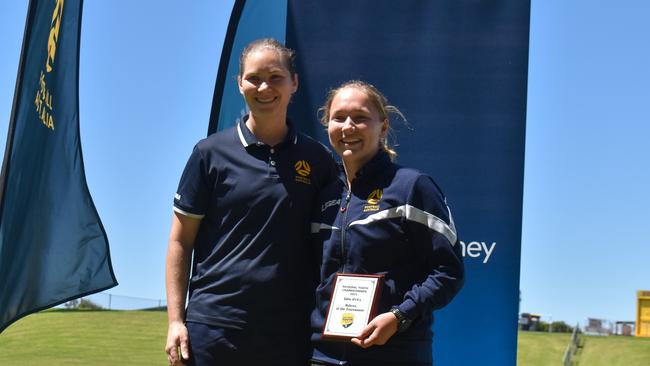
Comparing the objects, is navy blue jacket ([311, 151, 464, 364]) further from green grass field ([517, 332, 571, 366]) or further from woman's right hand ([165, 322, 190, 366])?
green grass field ([517, 332, 571, 366])

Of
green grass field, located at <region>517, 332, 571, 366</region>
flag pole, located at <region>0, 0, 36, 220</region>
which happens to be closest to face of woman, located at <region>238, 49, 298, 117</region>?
flag pole, located at <region>0, 0, 36, 220</region>

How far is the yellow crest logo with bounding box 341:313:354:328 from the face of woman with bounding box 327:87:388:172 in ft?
1.57

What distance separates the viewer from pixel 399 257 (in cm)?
276

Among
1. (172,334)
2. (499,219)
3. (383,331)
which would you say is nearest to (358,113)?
(383,331)

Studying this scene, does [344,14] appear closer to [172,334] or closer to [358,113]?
[358,113]

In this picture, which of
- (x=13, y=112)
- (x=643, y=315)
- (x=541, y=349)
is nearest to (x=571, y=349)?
(x=541, y=349)

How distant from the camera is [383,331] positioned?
103 inches

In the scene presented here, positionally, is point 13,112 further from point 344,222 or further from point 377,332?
point 377,332

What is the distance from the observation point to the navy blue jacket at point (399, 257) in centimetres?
271

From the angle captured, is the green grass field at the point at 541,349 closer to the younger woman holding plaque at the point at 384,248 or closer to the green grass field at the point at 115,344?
the green grass field at the point at 115,344

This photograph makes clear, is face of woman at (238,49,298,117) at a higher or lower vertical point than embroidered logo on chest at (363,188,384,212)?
higher

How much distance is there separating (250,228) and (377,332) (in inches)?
21.7

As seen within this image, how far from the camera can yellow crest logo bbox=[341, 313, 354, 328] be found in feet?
8.73

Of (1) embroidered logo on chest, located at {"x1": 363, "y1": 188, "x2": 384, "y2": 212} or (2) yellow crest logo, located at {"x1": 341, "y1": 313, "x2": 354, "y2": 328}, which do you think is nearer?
(2) yellow crest logo, located at {"x1": 341, "y1": 313, "x2": 354, "y2": 328}
